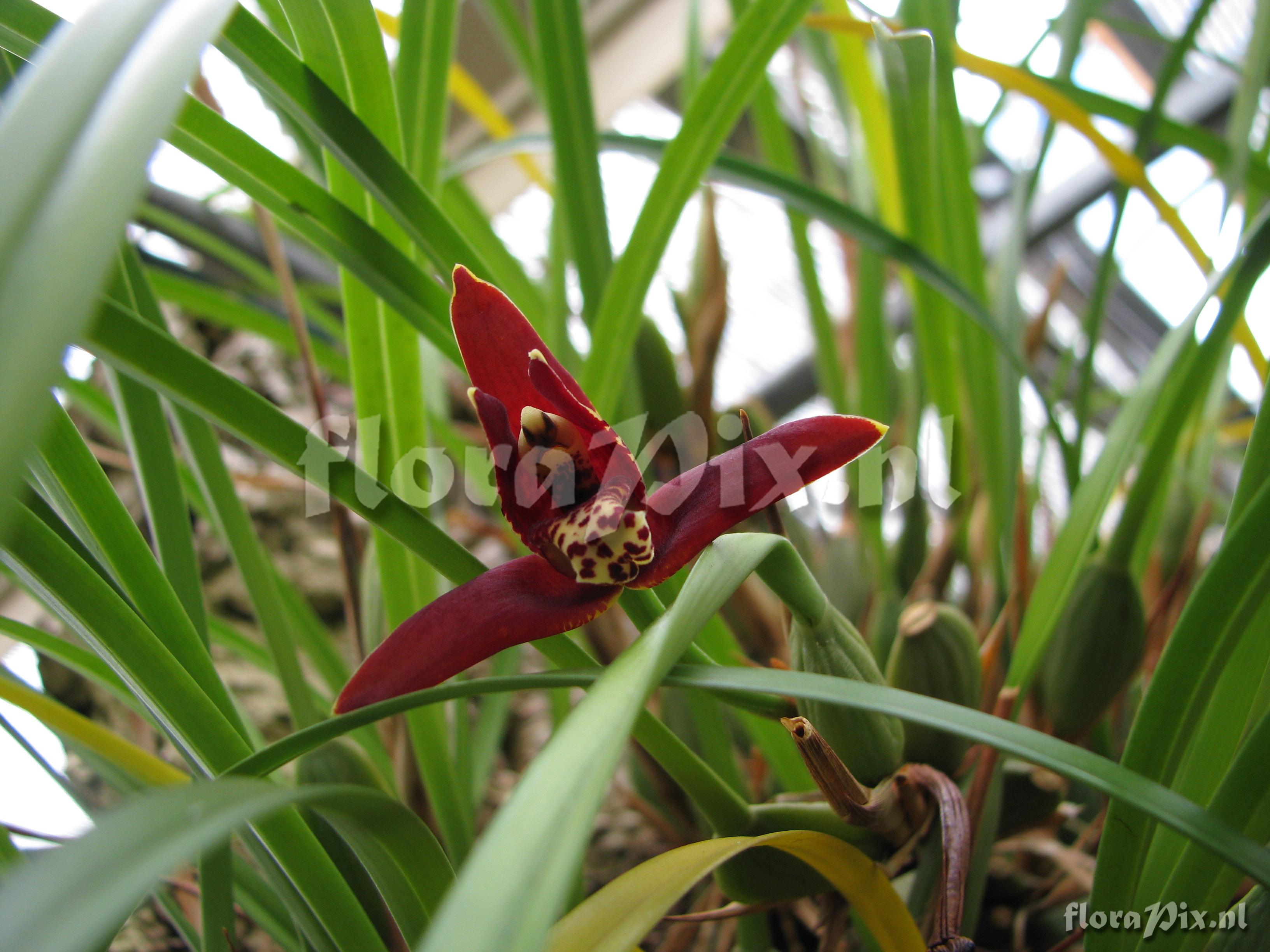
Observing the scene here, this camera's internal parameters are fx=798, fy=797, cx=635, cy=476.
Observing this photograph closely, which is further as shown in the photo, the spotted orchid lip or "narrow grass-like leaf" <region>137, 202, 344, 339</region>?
"narrow grass-like leaf" <region>137, 202, 344, 339</region>

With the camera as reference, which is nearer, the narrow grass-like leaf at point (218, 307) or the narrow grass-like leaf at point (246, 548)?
the narrow grass-like leaf at point (246, 548)

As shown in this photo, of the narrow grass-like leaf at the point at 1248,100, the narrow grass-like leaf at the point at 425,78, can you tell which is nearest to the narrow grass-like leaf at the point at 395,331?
the narrow grass-like leaf at the point at 425,78

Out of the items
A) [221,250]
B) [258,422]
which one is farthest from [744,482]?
[221,250]

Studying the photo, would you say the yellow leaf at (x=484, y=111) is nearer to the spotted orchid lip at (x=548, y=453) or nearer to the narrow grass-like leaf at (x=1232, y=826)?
the spotted orchid lip at (x=548, y=453)

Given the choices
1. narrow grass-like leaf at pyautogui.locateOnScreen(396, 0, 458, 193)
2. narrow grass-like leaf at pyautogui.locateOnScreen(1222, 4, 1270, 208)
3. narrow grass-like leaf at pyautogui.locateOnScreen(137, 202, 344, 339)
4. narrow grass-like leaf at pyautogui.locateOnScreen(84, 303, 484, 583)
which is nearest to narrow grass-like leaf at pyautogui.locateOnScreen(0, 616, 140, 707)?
narrow grass-like leaf at pyautogui.locateOnScreen(84, 303, 484, 583)

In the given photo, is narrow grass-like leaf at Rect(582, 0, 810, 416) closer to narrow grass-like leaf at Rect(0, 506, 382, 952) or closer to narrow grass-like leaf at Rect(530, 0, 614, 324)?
narrow grass-like leaf at Rect(530, 0, 614, 324)
